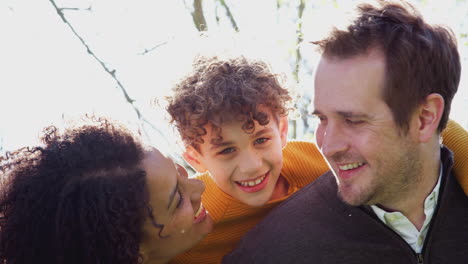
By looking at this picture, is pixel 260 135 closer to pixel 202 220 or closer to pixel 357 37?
pixel 202 220

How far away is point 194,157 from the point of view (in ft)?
11.2

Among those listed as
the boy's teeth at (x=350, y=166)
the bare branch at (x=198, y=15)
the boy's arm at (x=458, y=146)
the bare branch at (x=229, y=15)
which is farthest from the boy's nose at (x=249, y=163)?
the bare branch at (x=229, y=15)

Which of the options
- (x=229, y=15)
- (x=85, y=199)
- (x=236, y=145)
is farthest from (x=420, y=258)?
(x=229, y=15)

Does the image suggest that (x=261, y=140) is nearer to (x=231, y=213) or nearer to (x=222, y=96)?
(x=222, y=96)

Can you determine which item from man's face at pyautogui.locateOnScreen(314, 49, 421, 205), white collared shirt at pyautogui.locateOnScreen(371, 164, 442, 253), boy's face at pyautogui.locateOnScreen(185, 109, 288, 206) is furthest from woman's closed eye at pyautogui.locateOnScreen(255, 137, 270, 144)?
white collared shirt at pyautogui.locateOnScreen(371, 164, 442, 253)

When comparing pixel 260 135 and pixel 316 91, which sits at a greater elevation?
pixel 316 91

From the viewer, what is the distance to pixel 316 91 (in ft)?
9.20

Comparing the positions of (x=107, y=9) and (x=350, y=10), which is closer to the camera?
(x=350, y=10)

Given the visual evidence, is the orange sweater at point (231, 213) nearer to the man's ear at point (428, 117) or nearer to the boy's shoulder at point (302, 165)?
the boy's shoulder at point (302, 165)

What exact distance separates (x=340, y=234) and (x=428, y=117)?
73 centimetres

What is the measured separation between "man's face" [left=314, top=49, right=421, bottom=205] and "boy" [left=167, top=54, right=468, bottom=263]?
0.47 m

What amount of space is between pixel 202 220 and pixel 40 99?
258cm

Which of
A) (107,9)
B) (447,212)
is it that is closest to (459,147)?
(447,212)

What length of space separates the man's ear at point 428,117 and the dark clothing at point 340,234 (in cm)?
23
